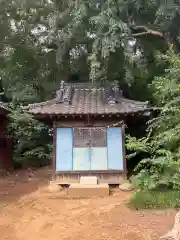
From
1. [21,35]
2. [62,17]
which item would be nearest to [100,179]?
[62,17]

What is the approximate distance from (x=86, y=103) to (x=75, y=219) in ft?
19.5

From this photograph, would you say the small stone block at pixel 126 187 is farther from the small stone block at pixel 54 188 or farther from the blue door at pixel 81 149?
the small stone block at pixel 54 188

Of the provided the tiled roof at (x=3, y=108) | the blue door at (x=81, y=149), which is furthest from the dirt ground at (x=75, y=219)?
the tiled roof at (x=3, y=108)

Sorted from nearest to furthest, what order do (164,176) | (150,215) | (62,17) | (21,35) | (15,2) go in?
(150,215)
(164,176)
(62,17)
(15,2)
(21,35)

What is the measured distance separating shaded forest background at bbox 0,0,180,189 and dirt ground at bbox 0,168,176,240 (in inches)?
58.0

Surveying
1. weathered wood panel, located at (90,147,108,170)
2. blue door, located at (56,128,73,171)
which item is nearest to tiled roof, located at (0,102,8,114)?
blue door, located at (56,128,73,171)

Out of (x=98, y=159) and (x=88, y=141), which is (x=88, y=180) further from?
(x=88, y=141)

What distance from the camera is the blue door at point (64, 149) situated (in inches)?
536

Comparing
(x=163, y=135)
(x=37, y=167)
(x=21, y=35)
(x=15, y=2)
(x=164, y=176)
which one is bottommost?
(x=37, y=167)

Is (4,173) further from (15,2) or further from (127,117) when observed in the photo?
(15,2)

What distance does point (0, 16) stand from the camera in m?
18.5

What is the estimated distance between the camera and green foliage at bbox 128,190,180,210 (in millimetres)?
10047

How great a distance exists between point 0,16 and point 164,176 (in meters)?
13.4

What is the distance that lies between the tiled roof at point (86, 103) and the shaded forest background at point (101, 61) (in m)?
0.83
